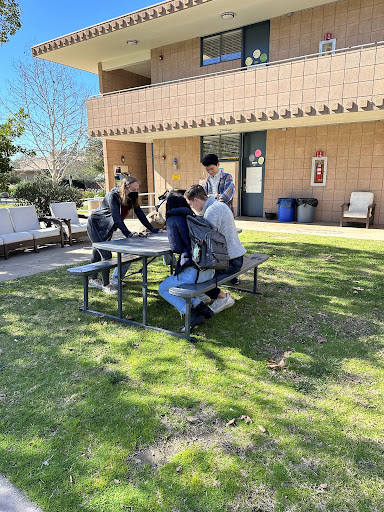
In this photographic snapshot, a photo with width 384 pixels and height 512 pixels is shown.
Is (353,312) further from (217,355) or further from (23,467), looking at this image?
(23,467)

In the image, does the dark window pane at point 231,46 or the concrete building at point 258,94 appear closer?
the concrete building at point 258,94

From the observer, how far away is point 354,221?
11.5m

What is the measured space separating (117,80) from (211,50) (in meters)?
6.25

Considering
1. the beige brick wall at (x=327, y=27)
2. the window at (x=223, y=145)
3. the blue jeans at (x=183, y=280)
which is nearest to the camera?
the blue jeans at (x=183, y=280)

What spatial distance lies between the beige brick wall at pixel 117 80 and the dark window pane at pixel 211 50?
5758mm

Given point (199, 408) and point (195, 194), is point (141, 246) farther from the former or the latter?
point (199, 408)

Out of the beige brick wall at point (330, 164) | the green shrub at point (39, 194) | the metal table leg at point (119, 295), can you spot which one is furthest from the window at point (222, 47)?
the metal table leg at point (119, 295)

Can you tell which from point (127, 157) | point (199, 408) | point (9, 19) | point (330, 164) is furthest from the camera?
point (127, 157)

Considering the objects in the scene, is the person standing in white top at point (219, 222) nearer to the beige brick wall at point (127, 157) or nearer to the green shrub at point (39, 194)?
the green shrub at point (39, 194)

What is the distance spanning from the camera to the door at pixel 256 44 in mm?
12828

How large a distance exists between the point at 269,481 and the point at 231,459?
263 mm

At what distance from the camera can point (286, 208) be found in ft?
42.3

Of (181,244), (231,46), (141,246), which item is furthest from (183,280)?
(231,46)

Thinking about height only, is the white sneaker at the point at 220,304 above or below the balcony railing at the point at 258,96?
below
